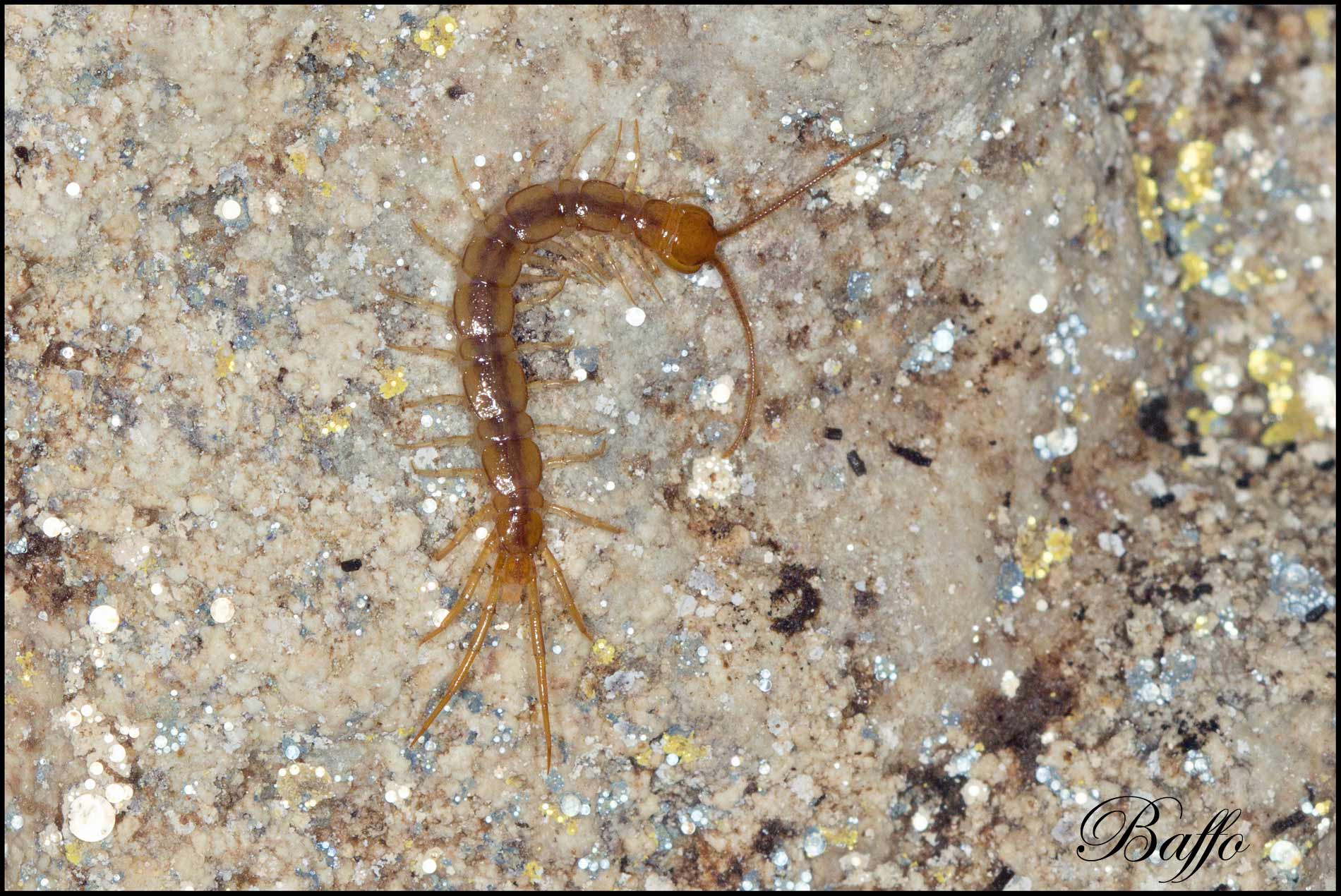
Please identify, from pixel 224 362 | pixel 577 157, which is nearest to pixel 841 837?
pixel 577 157

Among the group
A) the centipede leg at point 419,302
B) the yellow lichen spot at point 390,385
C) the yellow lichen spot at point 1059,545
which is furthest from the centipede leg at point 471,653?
the yellow lichen spot at point 1059,545

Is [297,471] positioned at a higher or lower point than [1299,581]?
higher

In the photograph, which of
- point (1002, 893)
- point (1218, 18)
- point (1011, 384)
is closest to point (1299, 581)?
point (1011, 384)

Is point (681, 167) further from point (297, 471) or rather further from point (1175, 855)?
point (1175, 855)

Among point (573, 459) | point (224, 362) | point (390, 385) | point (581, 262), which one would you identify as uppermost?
point (224, 362)

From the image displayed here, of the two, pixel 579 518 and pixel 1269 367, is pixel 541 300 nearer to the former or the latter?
pixel 579 518
